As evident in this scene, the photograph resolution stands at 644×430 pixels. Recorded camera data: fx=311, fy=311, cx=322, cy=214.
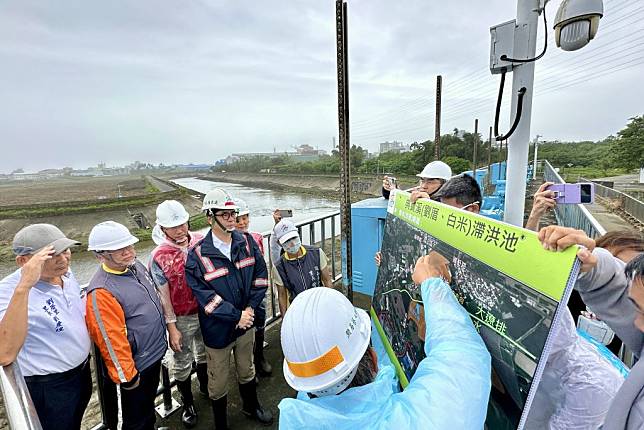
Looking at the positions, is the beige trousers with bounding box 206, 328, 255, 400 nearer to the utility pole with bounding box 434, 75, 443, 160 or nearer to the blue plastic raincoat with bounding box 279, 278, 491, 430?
the blue plastic raincoat with bounding box 279, 278, 491, 430

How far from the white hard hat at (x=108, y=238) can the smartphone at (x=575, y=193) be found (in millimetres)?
2579

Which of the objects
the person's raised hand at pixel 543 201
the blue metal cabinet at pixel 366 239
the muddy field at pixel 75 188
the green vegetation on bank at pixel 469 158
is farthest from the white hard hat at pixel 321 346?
the green vegetation on bank at pixel 469 158

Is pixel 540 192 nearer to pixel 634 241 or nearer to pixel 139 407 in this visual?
pixel 634 241

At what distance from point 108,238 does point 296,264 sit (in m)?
1.70

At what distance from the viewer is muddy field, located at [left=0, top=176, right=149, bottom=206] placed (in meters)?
21.3

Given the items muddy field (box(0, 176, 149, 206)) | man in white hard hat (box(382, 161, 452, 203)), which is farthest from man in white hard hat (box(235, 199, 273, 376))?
muddy field (box(0, 176, 149, 206))

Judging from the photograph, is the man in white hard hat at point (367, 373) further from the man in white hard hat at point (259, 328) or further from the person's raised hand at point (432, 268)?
the man in white hard hat at point (259, 328)

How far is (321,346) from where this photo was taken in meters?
1.00

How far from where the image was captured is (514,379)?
38.2 inches

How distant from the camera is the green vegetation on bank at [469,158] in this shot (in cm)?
3338

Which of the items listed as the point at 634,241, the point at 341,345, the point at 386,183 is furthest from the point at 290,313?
the point at 386,183

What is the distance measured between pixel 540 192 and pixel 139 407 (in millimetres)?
2926

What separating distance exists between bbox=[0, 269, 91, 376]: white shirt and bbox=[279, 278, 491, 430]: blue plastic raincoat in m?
1.78

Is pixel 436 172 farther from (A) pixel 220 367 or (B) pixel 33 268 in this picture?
(B) pixel 33 268
